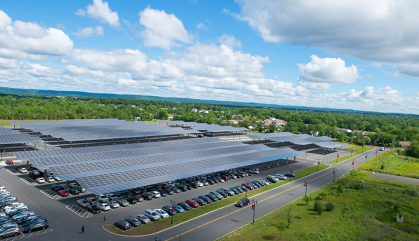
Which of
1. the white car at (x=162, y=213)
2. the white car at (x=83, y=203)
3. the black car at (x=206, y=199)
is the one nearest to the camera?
the white car at (x=162, y=213)

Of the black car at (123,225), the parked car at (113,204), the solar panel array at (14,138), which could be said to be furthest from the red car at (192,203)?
the solar panel array at (14,138)

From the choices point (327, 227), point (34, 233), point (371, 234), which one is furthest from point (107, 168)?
point (371, 234)

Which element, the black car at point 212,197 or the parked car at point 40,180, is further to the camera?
the parked car at point 40,180

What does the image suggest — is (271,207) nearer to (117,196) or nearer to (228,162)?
(228,162)

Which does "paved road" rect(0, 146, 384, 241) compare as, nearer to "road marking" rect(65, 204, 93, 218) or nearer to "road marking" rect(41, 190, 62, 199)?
"road marking" rect(41, 190, 62, 199)

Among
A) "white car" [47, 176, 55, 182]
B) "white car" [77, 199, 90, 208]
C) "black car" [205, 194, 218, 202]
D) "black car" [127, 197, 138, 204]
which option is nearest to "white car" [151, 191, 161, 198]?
"black car" [127, 197, 138, 204]

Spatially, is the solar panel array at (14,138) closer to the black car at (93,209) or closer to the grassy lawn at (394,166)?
the black car at (93,209)
